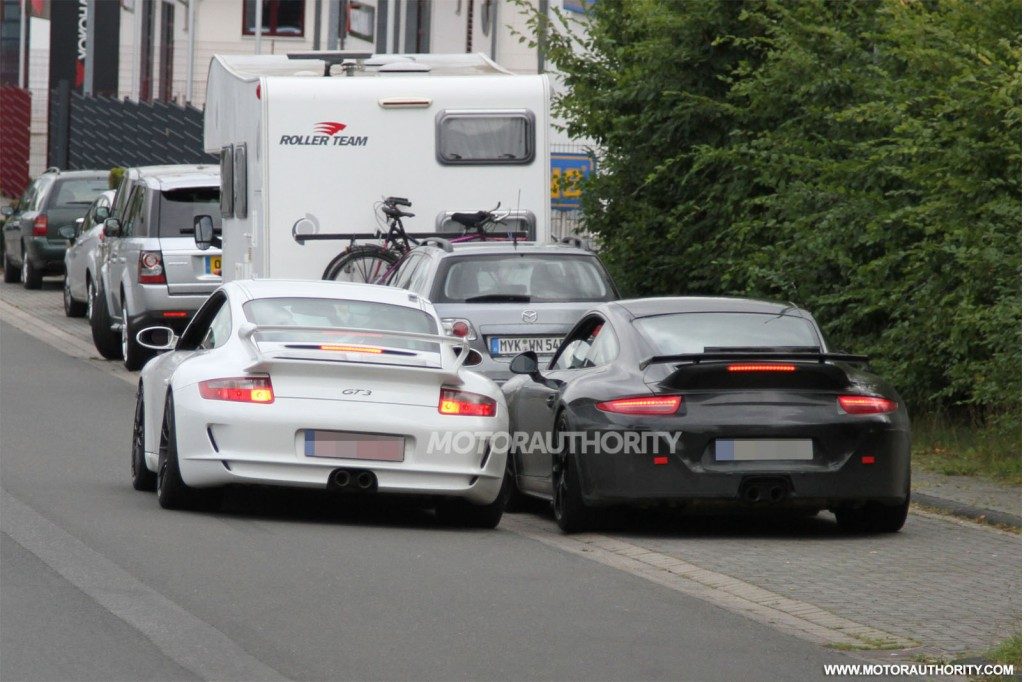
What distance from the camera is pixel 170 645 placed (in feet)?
24.2

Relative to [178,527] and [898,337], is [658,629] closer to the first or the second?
[178,527]

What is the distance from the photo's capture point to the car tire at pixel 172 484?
36.1 feet

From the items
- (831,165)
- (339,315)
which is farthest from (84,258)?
(339,315)

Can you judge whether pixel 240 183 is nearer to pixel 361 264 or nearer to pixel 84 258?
pixel 361 264

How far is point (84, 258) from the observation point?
83.1ft

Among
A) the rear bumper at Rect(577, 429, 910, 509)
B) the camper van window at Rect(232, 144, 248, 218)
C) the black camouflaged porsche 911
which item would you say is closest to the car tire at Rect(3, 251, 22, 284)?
A: the camper van window at Rect(232, 144, 248, 218)

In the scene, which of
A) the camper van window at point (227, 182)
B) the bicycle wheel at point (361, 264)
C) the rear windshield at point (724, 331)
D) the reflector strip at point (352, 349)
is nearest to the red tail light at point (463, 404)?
the reflector strip at point (352, 349)

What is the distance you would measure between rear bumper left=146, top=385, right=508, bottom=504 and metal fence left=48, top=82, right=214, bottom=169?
25682 mm

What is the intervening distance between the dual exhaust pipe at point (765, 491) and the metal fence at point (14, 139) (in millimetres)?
46072

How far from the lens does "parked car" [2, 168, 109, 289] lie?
1273 inches

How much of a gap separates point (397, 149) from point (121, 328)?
494 centimetres

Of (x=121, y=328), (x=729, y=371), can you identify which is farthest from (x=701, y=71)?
(x=729, y=371)

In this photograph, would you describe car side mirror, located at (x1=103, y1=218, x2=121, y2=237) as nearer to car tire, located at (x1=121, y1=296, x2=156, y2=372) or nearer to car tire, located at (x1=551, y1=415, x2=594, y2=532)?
car tire, located at (x1=121, y1=296, x2=156, y2=372)

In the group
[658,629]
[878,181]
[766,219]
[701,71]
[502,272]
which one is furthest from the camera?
[701,71]
